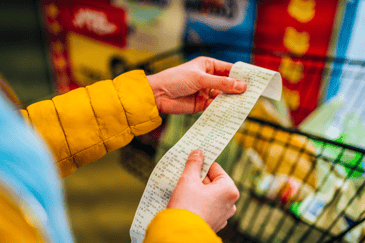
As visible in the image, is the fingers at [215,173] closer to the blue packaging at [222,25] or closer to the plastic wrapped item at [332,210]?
the plastic wrapped item at [332,210]

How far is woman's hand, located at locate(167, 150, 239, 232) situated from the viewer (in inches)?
18.0

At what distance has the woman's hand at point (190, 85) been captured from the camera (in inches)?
28.0

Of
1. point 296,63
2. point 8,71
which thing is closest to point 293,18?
point 296,63

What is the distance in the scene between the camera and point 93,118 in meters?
0.69

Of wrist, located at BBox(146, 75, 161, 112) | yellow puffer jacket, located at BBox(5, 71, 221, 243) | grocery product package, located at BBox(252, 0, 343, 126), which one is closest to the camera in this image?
yellow puffer jacket, located at BBox(5, 71, 221, 243)

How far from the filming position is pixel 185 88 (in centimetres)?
77

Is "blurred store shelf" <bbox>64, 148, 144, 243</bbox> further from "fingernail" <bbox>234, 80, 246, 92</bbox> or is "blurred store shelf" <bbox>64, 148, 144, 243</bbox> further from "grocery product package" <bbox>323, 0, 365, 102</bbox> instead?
"grocery product package" <bbox>323, 0, 365, 102</bbox>

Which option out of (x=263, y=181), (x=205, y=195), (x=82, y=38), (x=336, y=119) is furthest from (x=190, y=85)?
(x=82, y=38)

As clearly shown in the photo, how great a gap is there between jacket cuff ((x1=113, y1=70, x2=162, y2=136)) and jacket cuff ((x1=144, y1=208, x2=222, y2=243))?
385 millimetres

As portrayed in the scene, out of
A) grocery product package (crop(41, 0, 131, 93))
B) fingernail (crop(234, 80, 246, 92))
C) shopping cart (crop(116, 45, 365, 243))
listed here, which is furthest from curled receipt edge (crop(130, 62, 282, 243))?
grocery product package (crop(41, 0, 131, 93))

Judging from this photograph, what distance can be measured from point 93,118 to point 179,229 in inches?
18.0

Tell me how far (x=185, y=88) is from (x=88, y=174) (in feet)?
4.25

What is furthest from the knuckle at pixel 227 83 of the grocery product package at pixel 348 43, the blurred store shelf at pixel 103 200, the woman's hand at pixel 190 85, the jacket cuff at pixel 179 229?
the blurred store shelf at pixel 103 200

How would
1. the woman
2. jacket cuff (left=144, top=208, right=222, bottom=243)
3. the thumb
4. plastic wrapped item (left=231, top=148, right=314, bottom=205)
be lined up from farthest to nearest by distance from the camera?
plastic wrapped item (left=231, top=148, right=314, bottom=205), the thumb, jacket cuff (left=144, top=208, right=222, bottom=243), the woman
